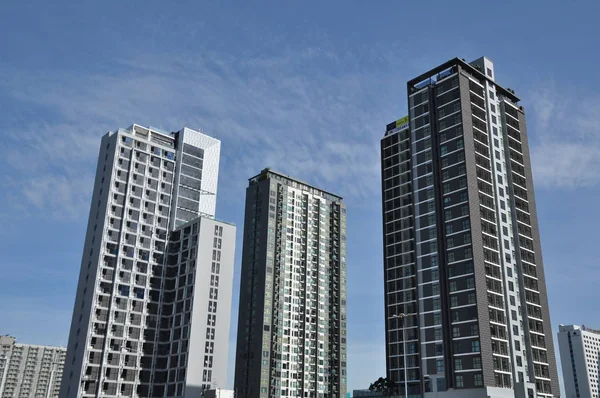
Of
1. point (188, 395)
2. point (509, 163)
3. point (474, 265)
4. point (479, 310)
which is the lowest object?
point (188, 395)

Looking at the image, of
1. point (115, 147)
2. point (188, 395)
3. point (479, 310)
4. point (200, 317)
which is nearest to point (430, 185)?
point (479, 310)

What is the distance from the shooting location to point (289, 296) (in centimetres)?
17750

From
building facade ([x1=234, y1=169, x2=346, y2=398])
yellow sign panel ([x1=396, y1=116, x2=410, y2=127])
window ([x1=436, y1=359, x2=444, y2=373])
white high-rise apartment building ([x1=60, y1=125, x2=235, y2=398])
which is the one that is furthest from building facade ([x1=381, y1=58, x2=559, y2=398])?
building facade ([x1=234, y1=169, x2=346, y2=398])

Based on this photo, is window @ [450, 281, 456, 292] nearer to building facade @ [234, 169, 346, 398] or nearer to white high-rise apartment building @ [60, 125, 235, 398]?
white high-rise apartment building @ [60, 125, 235, 398]

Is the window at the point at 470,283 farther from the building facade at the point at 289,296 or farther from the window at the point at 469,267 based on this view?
the building facade at the point at 289,296

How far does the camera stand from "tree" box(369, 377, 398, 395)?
392 feet

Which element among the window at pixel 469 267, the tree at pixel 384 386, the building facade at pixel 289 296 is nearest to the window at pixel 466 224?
the window at pixel 469 267

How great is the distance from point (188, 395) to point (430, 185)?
215 ft

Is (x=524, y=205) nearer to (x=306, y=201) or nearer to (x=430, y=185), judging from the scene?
(x=430, y=185)

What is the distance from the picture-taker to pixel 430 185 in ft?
390

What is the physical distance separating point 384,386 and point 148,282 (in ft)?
192

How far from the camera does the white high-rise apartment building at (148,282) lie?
123 meters

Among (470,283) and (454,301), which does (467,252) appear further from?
(454,301)

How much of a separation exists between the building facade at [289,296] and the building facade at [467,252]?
48.4 metres
